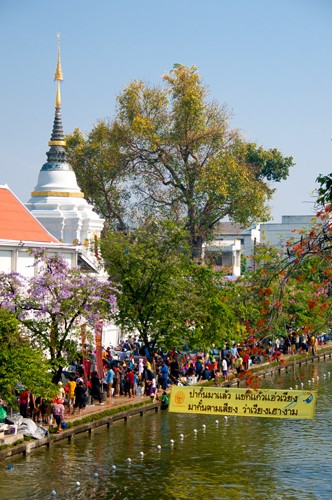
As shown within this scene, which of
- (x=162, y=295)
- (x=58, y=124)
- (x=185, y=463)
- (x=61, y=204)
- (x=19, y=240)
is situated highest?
(x=58, y=124)

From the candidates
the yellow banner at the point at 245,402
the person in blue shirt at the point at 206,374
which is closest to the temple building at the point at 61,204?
the person in blue shirt at the point at 206,374

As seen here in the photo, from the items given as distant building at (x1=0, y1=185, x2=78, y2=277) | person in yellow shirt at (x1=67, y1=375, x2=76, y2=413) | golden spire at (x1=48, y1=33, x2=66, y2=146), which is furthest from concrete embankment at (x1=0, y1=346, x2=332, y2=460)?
golden spire at (x1=48, y1=33, x2=66, y2=146)

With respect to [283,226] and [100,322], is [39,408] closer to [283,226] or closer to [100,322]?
[100,322]

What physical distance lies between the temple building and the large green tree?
5.37 metres

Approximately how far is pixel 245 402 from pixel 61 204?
1703 inches

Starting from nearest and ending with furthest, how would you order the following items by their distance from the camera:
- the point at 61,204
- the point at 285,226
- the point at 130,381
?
1. the point at 130,381
2. the point at 61,204
3. the point at 285,226

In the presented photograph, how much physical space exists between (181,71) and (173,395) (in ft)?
157

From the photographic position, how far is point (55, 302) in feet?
124

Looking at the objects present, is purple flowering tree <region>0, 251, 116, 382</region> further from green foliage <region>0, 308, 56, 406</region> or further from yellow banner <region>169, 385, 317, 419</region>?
yellow banner <region>169, 385, 317, 419</region>

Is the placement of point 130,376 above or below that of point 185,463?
above

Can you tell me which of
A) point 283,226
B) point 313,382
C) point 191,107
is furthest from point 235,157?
point 283,226

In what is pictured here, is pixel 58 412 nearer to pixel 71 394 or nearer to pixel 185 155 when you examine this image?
pixel 71 394

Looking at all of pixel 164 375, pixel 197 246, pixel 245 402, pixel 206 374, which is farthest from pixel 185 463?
pixel 197 246

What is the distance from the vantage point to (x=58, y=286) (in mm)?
38250
